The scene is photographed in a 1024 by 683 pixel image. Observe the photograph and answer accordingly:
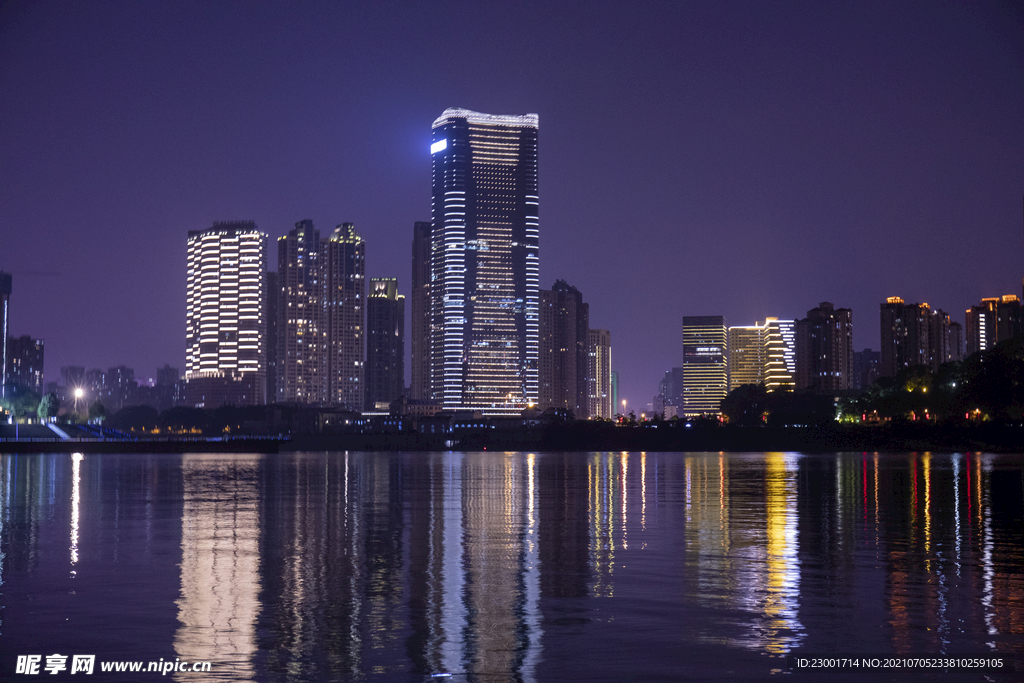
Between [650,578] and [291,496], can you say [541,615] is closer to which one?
[650,578]

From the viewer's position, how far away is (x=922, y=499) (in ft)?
170

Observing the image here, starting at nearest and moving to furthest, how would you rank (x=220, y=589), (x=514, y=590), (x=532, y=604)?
(x=532, y=604)
(x=514, y=590)
(x=220, y=589)

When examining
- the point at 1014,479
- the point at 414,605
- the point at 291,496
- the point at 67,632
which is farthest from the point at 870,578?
the point at 1014,479

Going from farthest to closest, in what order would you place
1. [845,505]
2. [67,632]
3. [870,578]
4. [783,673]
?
[845,505] < [870,578] < [67,632] < [783,673]

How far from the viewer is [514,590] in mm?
22438

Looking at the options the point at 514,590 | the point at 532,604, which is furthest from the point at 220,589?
the point at 532,604

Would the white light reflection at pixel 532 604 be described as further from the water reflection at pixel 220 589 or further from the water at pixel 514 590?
the water reflection at pixel 220 589

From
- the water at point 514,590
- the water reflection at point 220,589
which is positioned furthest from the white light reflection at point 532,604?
the water reflection at point 220,589

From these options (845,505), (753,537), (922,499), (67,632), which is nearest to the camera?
(67,632)

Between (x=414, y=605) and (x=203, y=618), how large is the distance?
4.20m

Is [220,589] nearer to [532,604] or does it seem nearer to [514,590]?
[514,590]

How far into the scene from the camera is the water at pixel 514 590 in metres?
16.1

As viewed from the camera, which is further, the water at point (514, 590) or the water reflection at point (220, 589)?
the water reflection at point (220, 589)

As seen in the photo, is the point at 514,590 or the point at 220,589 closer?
the point at 514,590
